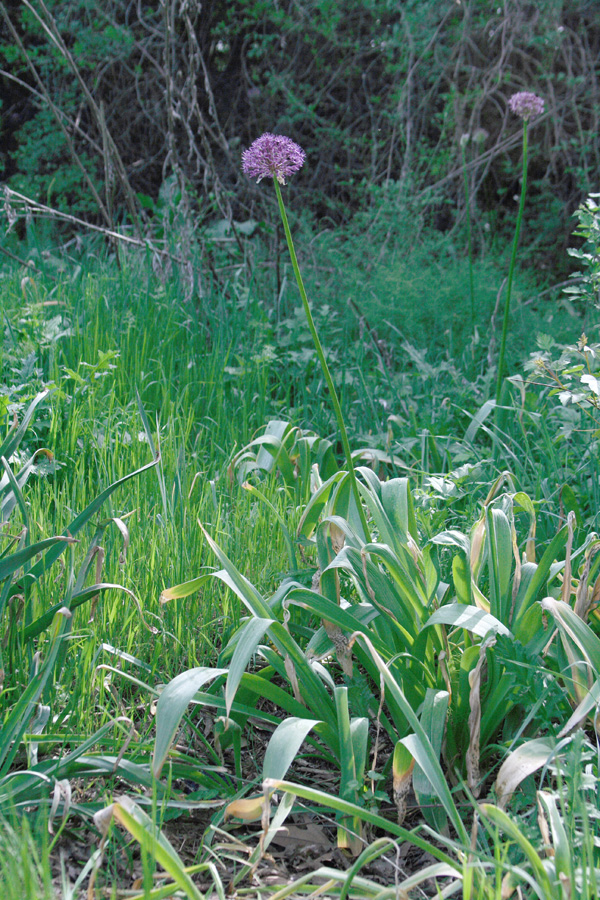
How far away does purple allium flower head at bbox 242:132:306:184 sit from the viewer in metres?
1.25

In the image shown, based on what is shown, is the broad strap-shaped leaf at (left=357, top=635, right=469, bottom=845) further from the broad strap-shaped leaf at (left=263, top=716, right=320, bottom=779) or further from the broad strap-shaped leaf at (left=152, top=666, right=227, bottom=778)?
the broad strap-shaped leaf at (left=152, top=666, right=227, bottom=778)

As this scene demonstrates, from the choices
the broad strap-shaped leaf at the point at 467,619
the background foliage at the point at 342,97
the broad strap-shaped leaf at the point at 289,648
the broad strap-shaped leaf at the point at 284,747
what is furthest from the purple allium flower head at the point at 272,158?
the background foliage at the point at 342,97

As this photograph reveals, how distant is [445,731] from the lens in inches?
49.9

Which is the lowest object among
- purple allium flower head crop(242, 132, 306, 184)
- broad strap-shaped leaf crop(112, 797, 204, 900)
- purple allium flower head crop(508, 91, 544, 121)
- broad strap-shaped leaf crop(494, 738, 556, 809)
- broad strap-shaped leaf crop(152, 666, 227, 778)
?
broad strap-shaped leaf crop(494, 738, 556, 809)

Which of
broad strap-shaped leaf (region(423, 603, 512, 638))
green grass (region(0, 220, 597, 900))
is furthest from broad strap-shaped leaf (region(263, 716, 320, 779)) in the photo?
broad strap-shaped leaf (region(423, 603, 512, 638))

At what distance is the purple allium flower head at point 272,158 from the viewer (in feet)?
4.10

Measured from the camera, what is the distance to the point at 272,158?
1.25 meters

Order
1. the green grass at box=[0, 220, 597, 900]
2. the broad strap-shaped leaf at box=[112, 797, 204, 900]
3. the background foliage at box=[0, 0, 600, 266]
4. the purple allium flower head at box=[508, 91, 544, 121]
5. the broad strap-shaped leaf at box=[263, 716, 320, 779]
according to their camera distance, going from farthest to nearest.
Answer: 1. the background foliage at box=[0, 0, 600, 266]
2. the purple allium flower head at box=[508, 91, 544, 121]
3. the green grass at box=[0, 220, 597, 900]
4. the broad strap-shaped leaf at box=[263, 716, 320, 779]
5. the broad strap-shaped leaf at box=[112, 797, 204, 900]

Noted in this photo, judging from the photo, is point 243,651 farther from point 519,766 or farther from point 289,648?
point 519,766

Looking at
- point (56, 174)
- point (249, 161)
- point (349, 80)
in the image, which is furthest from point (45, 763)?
point (349, 80)


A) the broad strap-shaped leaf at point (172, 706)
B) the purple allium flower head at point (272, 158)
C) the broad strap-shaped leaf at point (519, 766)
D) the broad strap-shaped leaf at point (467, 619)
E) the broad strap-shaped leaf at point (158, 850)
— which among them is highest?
the purple allium flower head at point (272, 158)

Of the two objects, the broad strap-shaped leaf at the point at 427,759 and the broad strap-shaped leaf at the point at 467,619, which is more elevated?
the broad strap-shaped leaf at the point at 467,619

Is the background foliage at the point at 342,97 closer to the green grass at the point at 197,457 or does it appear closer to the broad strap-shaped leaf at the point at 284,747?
the green grass at the point at 197,457

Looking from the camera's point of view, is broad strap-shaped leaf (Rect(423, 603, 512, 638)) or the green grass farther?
the green grass
